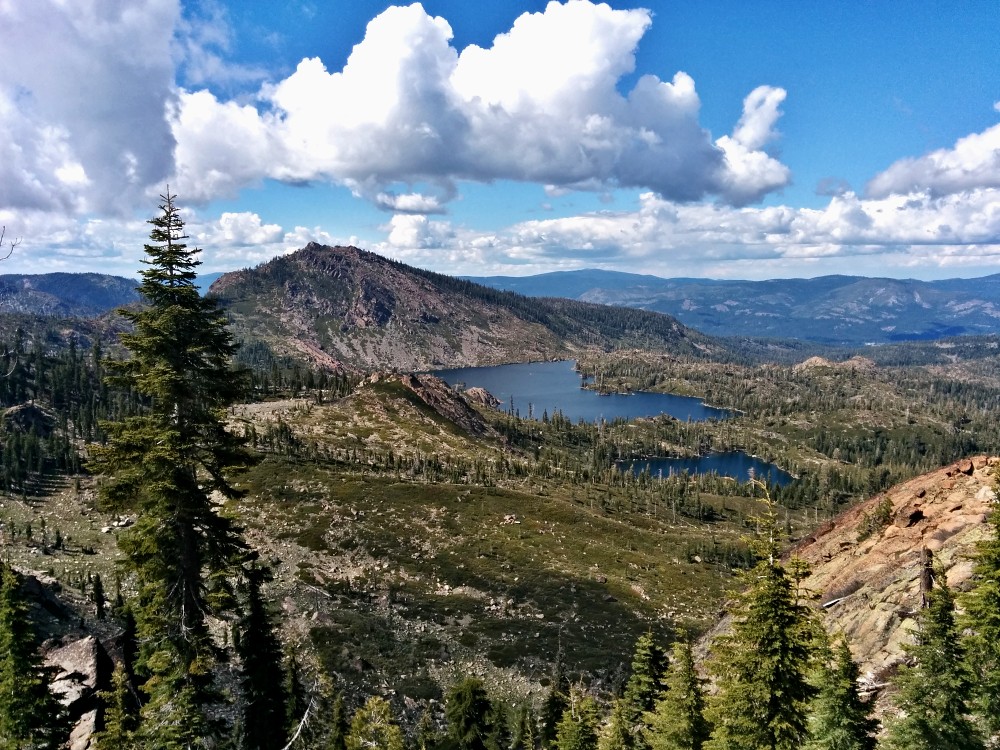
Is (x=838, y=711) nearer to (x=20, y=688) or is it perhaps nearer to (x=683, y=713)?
(x=683, y=713)

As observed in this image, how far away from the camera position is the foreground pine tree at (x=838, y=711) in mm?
19812

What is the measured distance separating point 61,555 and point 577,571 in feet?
303

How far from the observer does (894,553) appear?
147ft

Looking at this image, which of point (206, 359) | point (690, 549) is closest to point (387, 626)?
point (206, 359)

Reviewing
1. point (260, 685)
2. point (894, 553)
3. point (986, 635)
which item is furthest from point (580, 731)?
point (894, 553)

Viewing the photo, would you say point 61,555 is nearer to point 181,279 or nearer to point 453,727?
point 453,727

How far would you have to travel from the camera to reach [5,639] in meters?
28.0

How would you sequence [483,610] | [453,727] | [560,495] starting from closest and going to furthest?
[453,727], [483,610], [560,495]

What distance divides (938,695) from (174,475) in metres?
28.7

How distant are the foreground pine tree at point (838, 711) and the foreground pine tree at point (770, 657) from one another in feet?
4.29

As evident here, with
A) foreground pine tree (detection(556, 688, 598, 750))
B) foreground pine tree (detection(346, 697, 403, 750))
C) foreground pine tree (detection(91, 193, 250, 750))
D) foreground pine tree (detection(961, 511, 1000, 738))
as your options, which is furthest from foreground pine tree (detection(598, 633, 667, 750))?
foreground pine tree (detection(91, 193, 250, 750))

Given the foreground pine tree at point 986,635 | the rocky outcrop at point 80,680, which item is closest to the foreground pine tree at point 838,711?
the foreground pine tree at point 986,635

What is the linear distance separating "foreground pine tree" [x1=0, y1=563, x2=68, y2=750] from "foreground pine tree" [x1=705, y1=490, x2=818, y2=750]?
3268 cm

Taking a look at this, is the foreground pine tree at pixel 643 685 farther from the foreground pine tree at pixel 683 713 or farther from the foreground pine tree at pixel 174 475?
the foreground pine tree at pixel 174 475
